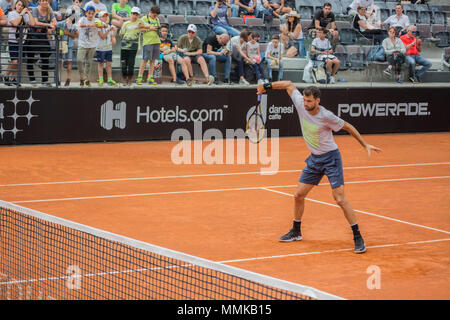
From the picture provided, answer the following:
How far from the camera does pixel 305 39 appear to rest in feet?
65.3

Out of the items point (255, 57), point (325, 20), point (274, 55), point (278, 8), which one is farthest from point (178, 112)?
point (278, 8)

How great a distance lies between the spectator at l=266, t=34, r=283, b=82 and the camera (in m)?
19.8

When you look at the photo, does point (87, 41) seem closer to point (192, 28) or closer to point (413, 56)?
point (192, 28)

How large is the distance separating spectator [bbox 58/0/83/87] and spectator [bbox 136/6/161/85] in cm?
162

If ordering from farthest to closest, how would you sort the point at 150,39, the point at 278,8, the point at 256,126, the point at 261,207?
the point at 278,8, the point at 256,126, the point at 150,39, the point at 261,207

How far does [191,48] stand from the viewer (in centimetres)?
1880

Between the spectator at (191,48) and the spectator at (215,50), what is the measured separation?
0.17 meters

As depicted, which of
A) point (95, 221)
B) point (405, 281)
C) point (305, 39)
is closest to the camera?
point (405, 281)

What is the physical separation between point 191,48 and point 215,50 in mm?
740

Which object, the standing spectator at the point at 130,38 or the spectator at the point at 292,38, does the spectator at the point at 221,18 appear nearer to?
the spectator at the point at 292,38

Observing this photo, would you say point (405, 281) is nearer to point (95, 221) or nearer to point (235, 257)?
point (235, 257)
